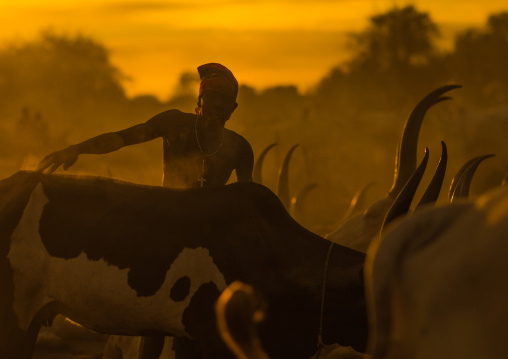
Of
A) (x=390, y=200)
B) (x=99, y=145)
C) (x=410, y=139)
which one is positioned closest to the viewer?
(x=99, y=145)

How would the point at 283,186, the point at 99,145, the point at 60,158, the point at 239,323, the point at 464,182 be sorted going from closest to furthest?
the point at 239,323 → the point at 60,158 → the point at 99,145 → the point at 464,182 → the point at 283,186

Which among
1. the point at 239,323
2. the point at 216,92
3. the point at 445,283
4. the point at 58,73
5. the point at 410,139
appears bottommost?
the point at 239,323

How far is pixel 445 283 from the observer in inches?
77.6

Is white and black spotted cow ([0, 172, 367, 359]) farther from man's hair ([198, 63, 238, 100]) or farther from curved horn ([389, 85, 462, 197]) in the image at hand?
curved horn ([389, 85, 462, 197])

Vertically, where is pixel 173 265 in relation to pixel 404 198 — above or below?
below

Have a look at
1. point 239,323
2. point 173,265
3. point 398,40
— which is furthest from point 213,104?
point 398,40

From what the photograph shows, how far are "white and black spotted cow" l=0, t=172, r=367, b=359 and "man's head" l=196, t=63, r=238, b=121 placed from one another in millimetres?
1036

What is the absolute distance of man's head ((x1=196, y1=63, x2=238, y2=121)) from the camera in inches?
233

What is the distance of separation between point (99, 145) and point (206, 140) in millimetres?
699

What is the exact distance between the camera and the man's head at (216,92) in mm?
5930

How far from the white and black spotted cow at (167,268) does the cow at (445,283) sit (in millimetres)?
2610

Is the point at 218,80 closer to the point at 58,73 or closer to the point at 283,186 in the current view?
the point at 283,186

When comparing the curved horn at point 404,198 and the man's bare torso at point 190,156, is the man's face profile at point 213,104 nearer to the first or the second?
the man's bare torso at point 190,156

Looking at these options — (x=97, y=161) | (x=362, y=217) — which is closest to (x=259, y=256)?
(x=362, y=217)
